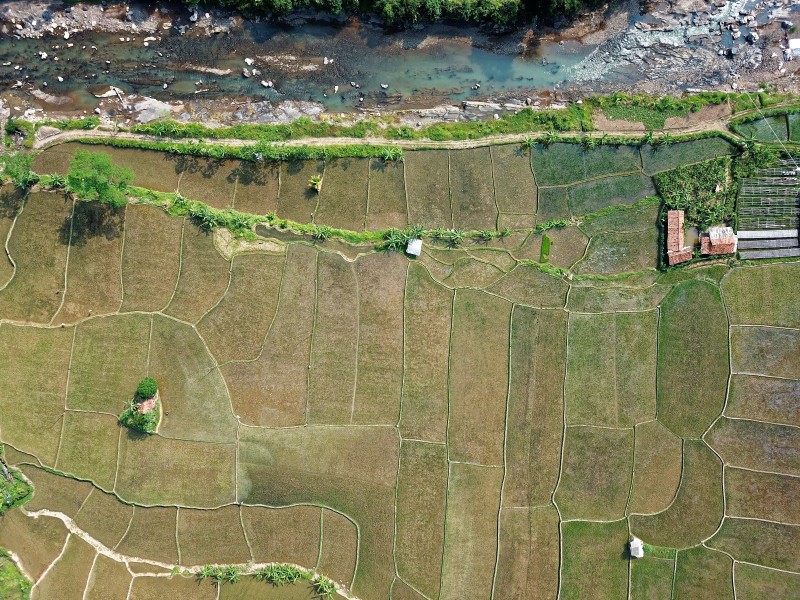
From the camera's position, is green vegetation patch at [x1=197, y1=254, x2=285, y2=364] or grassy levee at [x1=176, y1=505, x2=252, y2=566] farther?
green vegetation patch at [x1=197, y1=254, x2=285, y2=364]

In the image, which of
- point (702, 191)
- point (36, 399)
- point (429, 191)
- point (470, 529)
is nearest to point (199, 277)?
point (36, 399)

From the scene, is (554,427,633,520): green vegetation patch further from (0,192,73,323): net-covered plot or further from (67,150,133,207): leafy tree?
(0,192,73,323): net-covered plot

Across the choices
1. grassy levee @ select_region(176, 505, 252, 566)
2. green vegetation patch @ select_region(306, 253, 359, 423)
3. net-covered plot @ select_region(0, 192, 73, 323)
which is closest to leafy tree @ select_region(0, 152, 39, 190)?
net-covered plot @ select_region(0, 192, 73, 323)

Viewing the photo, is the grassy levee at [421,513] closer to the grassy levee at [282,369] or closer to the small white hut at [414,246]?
the grassy levee at [282,369]

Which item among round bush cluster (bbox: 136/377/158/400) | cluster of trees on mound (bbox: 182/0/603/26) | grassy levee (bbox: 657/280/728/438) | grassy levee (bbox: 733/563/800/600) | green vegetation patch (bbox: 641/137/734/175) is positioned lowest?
grassy levee (bbox: 733/563/800/600)

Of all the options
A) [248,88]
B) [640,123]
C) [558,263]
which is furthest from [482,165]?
[248,88]

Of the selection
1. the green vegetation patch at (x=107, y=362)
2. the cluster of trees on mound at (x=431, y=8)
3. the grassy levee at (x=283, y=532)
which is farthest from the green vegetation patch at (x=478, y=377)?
the green vegetation patch at (x=107, y=362)
